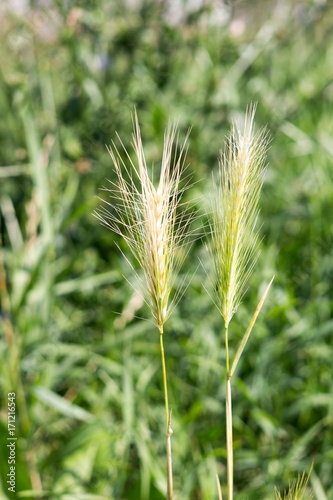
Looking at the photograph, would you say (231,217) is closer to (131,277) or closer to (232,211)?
(232,211)

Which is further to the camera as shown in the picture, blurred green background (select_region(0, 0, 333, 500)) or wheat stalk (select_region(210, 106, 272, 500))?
blurred green background (select_region(0, 0, 333, 500))

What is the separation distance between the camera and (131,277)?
2066 millimetres

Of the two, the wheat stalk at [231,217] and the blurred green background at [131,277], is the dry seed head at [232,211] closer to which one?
the wheat stalk at [231,217]

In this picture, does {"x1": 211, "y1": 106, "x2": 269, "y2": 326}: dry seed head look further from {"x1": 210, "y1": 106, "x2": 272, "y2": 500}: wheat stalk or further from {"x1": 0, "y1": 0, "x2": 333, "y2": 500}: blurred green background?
{"x1": 0, "y1": 0, "x2": 333, "y2": 500}: blurred green background

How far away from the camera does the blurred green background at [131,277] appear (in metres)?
1.68

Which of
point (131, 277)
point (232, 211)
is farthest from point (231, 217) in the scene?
point (131, 277)

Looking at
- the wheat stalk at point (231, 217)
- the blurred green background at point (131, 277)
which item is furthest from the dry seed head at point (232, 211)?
the blurred green background at point (131, 277)

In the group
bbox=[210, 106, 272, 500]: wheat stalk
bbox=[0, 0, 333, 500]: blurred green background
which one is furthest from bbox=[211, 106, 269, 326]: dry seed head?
→ bbox=[0, 0, 333, 500]: blurred green background

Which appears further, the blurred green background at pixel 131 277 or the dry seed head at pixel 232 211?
the blurred green background at pixel 131 277

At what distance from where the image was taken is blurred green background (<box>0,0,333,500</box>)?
5.51 feet

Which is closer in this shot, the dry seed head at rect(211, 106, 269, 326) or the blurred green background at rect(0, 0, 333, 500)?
the dry seed head at rect(211, 106, 269, 326)

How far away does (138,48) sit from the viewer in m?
2.38

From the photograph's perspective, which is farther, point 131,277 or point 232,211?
point 131,277

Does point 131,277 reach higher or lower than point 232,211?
lower
